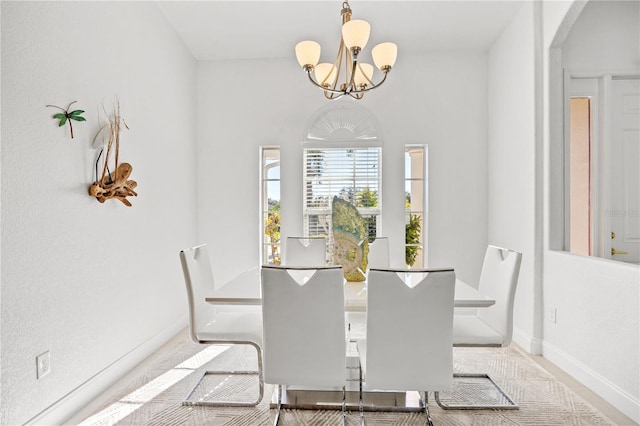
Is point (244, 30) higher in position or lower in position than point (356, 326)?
higher

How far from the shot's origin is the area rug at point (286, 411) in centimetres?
209

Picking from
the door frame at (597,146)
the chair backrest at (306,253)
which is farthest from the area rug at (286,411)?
the door frame at (597,146)

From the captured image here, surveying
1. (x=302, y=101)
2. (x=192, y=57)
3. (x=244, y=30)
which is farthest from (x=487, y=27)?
(x=192, y=57)

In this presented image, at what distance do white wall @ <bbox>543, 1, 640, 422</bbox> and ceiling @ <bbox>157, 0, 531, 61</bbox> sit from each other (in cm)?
62

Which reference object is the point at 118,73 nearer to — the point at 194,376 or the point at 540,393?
the point at 194,376

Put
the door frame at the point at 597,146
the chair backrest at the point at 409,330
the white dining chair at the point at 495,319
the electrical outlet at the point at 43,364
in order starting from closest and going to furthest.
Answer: the chair backrest at the point at 409,330 < the electrical outlet at the point at 43,364 < the white dining chair at the point at 495,319 < the door frame at the point at 597,146

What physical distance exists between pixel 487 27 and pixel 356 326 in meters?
3.15

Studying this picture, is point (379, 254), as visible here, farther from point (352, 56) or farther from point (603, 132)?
point (603, 132)

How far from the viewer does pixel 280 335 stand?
179 cm

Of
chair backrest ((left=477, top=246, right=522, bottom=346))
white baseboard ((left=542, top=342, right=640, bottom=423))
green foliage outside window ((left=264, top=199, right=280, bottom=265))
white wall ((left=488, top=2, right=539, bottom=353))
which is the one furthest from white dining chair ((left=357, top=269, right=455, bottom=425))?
green foliage outside window ((left=264, top=199, right=280, bottom=265))

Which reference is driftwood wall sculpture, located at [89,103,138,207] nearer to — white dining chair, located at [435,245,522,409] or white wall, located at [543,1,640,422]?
white dining chair, located at [435,245,522,409]

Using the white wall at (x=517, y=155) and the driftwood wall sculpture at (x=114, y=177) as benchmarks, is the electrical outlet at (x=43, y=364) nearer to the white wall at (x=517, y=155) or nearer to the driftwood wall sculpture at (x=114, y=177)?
the driftwood wall sculpture at (x=114, y=177)

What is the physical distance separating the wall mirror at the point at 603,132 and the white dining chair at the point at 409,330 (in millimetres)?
1839

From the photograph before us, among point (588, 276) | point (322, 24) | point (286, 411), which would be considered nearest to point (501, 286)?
point (588, 276)
